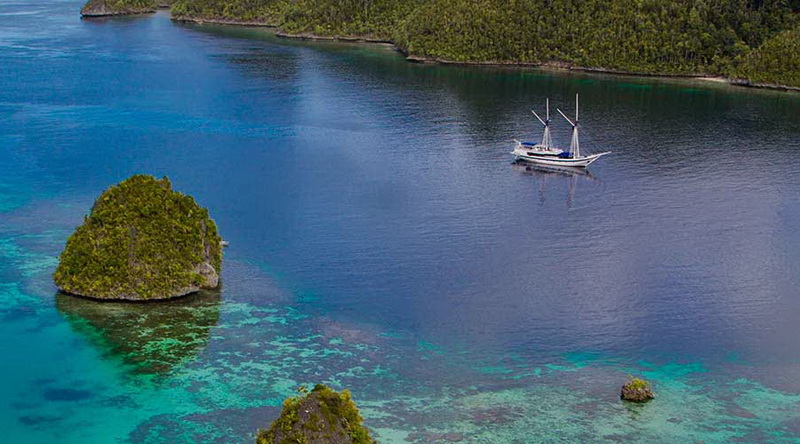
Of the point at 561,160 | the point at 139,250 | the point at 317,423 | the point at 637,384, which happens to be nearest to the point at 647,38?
the point at 561,160

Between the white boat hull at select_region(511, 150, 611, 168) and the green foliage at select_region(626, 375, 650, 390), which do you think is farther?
the white boat hull at select_region(511, 150, 611, 168)

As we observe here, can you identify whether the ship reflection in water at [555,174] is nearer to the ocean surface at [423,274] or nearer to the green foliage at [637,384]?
the ocean surface at [423,274]

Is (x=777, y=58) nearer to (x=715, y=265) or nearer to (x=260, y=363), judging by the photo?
(x=715, y=265)

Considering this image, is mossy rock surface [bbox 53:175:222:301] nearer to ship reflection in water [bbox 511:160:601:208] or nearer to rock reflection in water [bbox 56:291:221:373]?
rock reflection in water [bbox 56:291:221:373]

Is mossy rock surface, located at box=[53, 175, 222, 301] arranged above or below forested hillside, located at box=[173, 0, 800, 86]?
below

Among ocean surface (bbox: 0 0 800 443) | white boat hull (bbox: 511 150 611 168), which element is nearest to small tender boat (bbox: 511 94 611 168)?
white boat hull (bbox: 511 150 611 168)

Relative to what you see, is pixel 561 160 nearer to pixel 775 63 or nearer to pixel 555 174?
A: pixel 555 174
